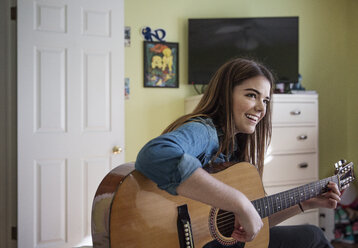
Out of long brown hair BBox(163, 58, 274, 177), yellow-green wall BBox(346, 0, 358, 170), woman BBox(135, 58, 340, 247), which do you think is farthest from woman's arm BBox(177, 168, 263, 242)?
yellow-green wall BBox(346, 0, 358, 170)

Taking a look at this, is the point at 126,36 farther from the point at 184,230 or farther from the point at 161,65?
the point at 184,230

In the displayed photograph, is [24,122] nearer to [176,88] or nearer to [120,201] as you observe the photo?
[176,88]

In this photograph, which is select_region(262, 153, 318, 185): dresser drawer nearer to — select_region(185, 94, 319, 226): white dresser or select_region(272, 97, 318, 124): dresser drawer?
select_region(185, 94, 319, 226): white dresser

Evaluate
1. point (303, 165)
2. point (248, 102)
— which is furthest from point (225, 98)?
point (303, 165)

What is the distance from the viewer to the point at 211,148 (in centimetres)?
113

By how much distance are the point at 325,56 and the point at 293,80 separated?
0.69 meters

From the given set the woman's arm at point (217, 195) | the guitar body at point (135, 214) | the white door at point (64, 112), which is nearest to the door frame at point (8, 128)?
the white door at point (64, 112)

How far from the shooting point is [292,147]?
2.75 m

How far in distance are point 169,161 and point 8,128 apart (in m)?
2.08

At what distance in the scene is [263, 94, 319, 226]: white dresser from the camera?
2689mm

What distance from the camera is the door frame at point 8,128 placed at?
2.55 metres

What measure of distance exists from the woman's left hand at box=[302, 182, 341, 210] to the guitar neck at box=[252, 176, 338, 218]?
2 centimetres

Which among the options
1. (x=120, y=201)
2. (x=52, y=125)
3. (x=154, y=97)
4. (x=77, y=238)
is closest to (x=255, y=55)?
(x=154, y=97)

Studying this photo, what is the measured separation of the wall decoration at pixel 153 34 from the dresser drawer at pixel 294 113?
115 centimetres
